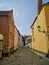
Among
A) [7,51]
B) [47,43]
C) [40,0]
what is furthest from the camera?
[40,0]

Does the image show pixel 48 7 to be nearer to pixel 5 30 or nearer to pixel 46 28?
pixel 46 28

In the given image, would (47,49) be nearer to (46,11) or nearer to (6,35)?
(46,11)

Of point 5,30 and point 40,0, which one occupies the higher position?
point 40,0

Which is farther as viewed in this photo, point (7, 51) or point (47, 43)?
point (7, 51)

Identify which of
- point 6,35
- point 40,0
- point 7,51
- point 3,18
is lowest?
point 7,51

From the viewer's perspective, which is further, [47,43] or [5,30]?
[5,30]

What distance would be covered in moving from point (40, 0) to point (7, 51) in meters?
18.0

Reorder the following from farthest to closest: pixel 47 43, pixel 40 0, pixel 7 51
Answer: pixel 40 0 → pixel 7 51 → pixel 47 43

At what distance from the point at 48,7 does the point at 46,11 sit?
695 mm

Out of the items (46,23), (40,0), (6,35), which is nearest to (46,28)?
(46,23)

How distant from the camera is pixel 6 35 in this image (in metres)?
31.9

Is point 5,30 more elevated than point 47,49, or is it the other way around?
point 5,30

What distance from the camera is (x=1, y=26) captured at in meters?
32.1

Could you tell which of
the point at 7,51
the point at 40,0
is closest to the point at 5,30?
the point at 7,51
